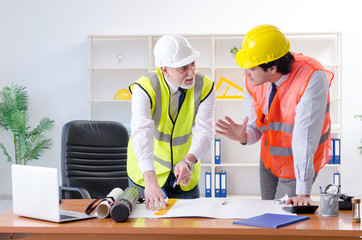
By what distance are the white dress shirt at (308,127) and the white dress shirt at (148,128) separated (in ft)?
1.52

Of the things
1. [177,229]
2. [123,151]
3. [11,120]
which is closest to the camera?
[177,229]

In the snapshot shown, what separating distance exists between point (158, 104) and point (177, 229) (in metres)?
0.82

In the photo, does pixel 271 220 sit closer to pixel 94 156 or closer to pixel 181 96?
pixel 181 96

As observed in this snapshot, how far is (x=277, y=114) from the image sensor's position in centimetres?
232

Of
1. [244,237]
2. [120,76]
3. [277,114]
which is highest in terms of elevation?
[120,76]

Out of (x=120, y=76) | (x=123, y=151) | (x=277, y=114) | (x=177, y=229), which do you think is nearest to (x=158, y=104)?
(x=277, y=114)

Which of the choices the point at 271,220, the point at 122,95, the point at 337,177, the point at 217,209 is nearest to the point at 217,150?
the point at 122,95

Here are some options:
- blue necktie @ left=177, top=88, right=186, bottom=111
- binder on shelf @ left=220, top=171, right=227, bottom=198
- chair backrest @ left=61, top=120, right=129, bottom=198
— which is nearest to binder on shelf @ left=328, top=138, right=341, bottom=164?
binder on shelf @ left=220, top=171, right=227, bottom=198

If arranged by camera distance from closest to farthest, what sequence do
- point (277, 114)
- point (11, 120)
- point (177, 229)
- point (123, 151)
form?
point (177, 229)
point (277, 114)
point (123, 151)
point (11, 120)

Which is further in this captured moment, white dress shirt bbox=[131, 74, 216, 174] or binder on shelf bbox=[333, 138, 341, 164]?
binder on shelf bbox=[333, 138, 341, 164]

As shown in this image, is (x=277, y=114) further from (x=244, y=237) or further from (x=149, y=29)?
(x=149, y=29)

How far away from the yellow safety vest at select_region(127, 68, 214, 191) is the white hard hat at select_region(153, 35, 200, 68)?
6.2 inches

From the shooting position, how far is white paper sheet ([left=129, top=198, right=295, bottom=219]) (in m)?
1.89

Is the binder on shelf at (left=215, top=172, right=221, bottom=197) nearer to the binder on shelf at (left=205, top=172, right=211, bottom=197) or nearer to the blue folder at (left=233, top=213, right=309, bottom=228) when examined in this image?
the binder on shelf at (left=205, top=172, right=211, bottom=197)
